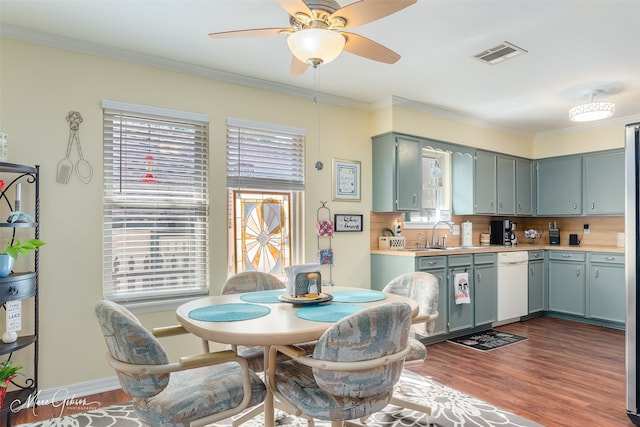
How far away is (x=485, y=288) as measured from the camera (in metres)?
4.61

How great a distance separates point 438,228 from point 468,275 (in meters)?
0.85

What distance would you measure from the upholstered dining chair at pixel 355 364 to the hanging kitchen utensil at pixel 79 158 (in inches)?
85.0

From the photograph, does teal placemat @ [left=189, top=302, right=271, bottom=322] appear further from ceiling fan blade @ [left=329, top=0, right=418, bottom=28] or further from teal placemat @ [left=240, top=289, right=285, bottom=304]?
ceiling fan blade @ [left=329, top=0, right=418, bottom=28]

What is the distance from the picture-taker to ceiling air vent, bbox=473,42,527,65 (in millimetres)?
2978

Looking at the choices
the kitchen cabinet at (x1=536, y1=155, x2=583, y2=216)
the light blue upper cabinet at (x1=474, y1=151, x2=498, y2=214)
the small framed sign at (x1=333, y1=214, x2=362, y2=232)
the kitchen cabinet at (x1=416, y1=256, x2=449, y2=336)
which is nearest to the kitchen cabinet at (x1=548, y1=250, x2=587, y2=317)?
the kitchen cabinet at (x1=536, y1=155, x2=583, y2=216)

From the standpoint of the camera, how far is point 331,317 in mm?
1911

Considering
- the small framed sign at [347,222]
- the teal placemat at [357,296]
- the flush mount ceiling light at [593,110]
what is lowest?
the teal placemat at [357,296]

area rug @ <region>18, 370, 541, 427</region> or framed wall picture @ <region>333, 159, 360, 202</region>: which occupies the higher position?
framed wall picture @ <region>333, 159, 360, 202</region>

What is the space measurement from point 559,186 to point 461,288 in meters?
2.53

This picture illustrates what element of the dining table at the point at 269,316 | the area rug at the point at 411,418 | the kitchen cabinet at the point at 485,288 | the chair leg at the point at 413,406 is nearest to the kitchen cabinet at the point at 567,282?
the kitchen cabinet at the point at 485,288

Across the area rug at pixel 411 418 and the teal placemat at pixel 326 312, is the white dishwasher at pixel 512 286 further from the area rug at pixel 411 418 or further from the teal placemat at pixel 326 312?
the teal placemat at pixel 326 312

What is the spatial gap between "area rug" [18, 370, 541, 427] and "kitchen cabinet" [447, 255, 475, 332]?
1485 mm

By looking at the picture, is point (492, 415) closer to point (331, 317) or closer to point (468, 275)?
point (331, 317)

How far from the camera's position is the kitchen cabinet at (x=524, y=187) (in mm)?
5637
